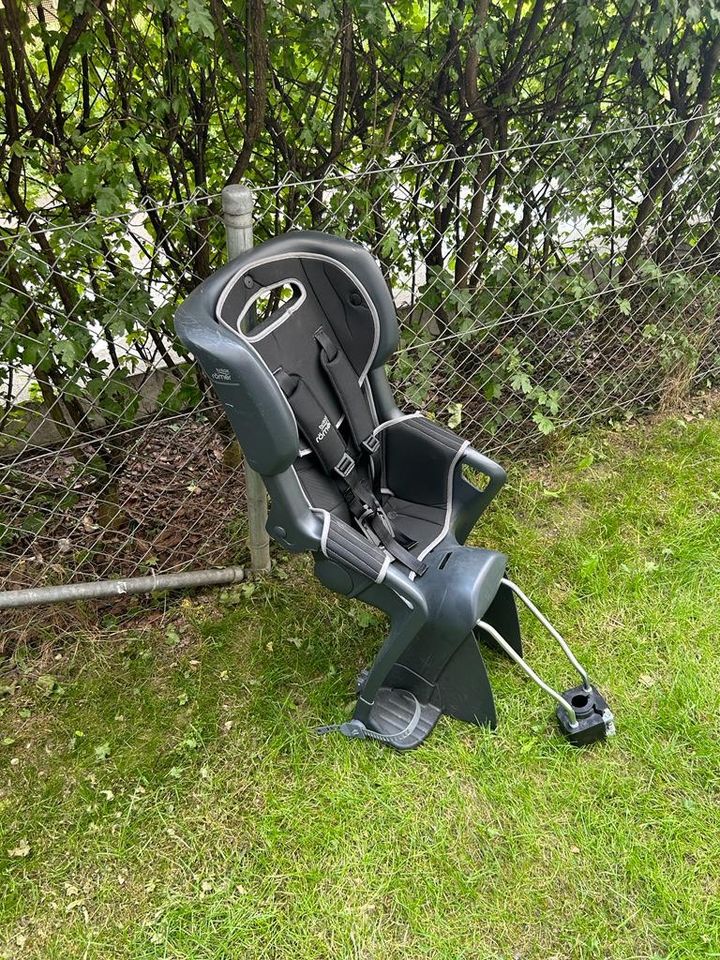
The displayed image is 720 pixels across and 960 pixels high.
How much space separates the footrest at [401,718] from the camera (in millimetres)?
2199

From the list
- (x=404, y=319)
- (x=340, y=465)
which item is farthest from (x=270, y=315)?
(x=404, y=319)

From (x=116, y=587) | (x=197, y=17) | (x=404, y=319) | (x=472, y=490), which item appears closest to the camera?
(x=197, y=17)

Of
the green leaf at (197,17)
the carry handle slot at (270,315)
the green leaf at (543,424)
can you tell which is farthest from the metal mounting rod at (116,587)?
the green leaf at (197,17)

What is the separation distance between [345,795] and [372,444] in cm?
105

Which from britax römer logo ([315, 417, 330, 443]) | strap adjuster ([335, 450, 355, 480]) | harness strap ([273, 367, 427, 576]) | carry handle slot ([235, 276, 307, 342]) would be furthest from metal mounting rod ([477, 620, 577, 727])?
carry handle slot ([235, 276, 307, 342])

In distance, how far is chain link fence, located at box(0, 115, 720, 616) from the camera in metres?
2.32

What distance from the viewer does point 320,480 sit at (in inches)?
86.4

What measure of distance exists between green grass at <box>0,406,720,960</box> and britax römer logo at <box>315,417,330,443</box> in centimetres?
A: 80

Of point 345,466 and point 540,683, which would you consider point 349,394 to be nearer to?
point 345,466

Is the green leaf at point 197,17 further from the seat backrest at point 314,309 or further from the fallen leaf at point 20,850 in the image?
the fallen leaf at point 20,850

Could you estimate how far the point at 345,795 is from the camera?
83.0 inches

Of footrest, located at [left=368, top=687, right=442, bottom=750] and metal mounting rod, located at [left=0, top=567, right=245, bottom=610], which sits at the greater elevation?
footrest, located at [left=368, top=687, right=442, bottom=750]

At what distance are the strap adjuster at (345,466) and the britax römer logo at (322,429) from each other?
10cm

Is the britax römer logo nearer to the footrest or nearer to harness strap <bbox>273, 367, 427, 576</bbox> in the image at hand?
harness strap <bbox>273, 367, 427, 576</bbox>
